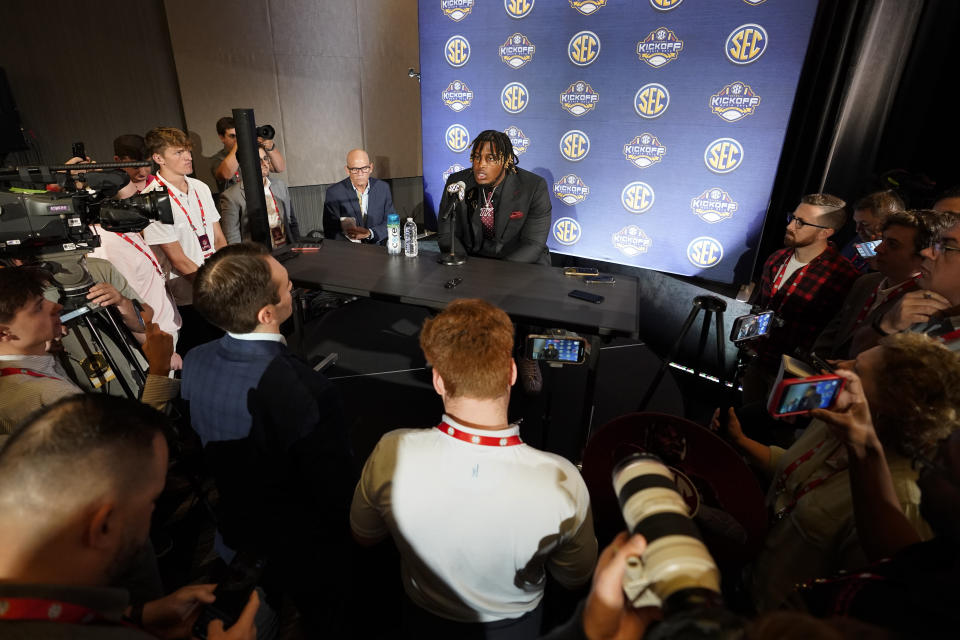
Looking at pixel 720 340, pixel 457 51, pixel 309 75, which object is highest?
pixel 457 51

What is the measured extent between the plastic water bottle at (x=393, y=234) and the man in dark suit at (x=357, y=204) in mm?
764

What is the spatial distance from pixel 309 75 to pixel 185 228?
3141 millimetres

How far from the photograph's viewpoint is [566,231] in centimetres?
500

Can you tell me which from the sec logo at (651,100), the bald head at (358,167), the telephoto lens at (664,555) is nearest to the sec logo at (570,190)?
the sec logo at (651,100)

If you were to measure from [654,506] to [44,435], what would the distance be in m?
Answer: 1.09

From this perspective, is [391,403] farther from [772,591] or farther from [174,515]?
[772,591]

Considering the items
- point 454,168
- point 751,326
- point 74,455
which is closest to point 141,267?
→ point 74,455

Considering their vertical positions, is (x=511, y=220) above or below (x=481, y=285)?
above

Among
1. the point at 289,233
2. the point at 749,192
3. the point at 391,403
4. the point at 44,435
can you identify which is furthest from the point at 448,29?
the point at 44,435

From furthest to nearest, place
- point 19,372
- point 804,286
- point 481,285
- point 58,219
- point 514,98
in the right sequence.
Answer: point 514,98
point 481,285
point 804,286
point 58,219
point 19,372

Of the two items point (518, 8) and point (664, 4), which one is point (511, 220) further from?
point (518, 8)

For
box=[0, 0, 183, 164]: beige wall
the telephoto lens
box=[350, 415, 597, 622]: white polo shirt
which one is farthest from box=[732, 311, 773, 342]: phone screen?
box=[0, 0, 183, 164]: beige wall

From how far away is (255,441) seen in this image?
144 centimetres

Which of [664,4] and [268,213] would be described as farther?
[268,213]
